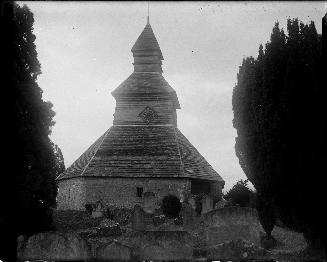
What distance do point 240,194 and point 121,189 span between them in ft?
25.0

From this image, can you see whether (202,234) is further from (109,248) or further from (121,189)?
(121,189)

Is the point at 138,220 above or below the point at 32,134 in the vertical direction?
below

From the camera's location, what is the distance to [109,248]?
12.4m

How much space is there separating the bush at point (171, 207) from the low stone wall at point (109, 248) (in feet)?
37.6

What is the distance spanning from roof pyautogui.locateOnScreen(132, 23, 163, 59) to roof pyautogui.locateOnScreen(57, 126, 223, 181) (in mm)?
7180

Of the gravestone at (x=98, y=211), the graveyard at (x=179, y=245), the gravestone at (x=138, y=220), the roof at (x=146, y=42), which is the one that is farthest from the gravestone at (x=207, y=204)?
the roof at (x=146, y=42)

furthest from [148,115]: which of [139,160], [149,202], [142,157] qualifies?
[149,202]

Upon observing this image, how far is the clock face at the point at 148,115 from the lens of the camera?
33.1 m

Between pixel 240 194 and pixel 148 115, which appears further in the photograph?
pixel 148 115

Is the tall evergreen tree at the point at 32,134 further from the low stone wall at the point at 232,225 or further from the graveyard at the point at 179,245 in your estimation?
the low stone wall at the point at 232,225

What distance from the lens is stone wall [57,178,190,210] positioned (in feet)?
91.6

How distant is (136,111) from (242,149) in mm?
18473

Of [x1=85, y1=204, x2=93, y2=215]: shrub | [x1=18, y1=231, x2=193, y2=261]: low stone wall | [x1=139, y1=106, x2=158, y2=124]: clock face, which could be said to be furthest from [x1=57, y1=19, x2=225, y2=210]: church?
[x1=18, y1=231, x2=193, y2=261]: low stone wall

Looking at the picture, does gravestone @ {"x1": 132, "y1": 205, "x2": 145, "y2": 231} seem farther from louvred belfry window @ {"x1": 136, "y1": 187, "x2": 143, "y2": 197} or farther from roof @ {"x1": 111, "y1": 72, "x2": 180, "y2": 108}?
roof @ {"x1": 111, "y1": 72, "x2": 180, "y2": 108}
